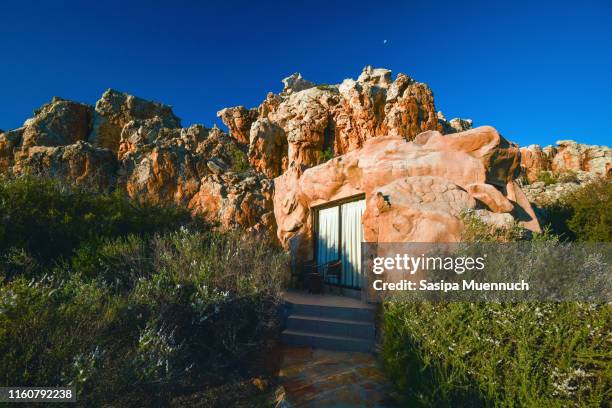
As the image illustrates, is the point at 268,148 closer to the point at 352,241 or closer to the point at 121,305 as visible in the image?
the point at 352,241

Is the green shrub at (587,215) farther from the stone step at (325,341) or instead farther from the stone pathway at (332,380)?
the stone pathway at (332,380)

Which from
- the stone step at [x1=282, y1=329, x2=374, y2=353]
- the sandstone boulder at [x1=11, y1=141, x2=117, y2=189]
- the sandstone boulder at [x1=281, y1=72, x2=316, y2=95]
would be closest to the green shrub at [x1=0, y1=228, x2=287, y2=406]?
the stone step at [x1=282, y1=329, x2=374, y2=353]

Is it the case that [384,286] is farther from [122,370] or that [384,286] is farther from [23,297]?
[23,297]

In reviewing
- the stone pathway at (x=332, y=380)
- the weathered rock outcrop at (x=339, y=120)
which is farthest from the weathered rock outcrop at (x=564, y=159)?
the stone pathway at (x=332, y=380)

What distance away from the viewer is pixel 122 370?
9.56 feet

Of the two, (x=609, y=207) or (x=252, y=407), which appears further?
(x=609, y=207)

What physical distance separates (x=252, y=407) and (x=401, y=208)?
4.21 meters

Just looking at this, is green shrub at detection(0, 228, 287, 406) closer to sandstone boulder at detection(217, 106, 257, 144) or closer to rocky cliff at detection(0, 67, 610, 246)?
rocky cliff at detection(0, 67, 610, 246)

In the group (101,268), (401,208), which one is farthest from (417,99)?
(101,268)

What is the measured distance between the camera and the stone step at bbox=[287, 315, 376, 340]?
587 centimetres

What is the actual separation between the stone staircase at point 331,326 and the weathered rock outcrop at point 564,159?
2986 centimetres

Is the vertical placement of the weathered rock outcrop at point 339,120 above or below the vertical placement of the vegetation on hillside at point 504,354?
above

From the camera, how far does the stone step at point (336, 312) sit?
6.38 meters

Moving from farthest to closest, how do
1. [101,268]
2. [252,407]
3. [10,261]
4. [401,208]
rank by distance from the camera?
[401,208] < [101,268] < [10,261] < [252,407]
